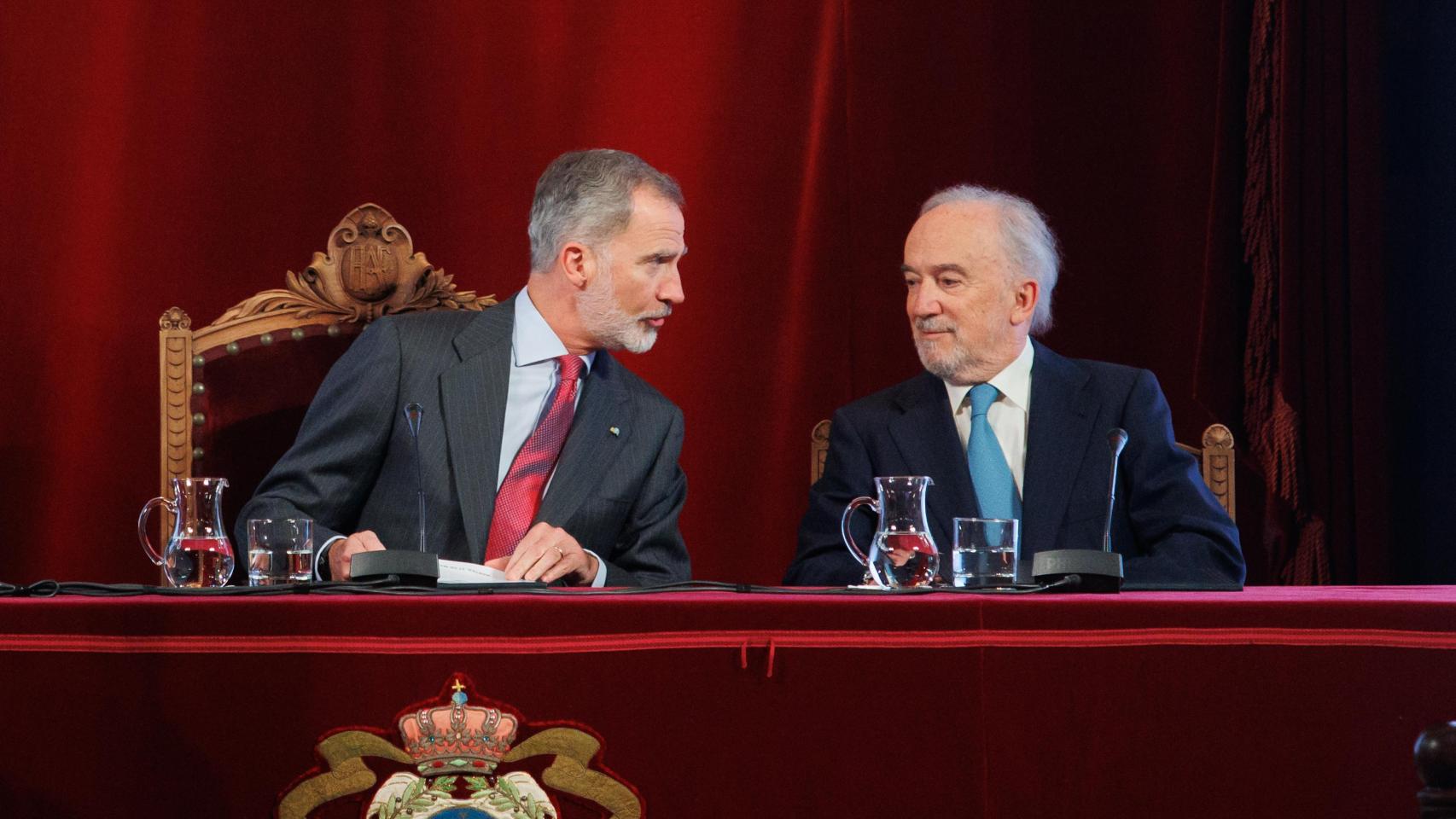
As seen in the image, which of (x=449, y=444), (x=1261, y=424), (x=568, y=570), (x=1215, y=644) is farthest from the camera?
(x=1261, y=424)

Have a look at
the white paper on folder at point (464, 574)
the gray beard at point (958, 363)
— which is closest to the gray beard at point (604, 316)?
the gray beard at point (958, 363)

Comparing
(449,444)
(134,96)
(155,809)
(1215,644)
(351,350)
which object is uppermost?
(134,96)

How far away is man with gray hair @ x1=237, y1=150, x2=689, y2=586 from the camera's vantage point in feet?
8.17

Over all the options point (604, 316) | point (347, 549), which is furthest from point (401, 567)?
point (604, 316)

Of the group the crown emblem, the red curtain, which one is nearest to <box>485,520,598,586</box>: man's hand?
the crown emblem

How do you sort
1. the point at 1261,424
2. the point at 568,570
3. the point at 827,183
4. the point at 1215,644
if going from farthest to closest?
the point at 827,183 < the point at 1261,424 < the point at 568,570 < the point at 1215,644

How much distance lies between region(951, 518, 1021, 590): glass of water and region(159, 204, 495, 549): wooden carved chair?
1.28m

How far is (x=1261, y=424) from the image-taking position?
316cm

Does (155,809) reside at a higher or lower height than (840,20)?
lower

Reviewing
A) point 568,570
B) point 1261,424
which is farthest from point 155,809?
point 1261,424

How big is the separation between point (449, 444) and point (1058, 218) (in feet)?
4.82

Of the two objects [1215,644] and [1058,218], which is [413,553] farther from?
[1058,218]

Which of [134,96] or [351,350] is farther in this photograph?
[134,96]

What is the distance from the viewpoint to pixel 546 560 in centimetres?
215
